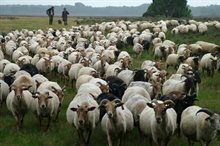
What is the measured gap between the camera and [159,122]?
11234mm

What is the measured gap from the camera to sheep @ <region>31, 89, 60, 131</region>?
13453mm

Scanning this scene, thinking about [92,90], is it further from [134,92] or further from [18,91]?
[18,91]

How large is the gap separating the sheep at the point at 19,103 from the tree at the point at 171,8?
5433cm

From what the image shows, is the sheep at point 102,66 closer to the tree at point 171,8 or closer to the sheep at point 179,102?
the sheep at point 179,102

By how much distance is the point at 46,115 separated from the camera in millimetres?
13969

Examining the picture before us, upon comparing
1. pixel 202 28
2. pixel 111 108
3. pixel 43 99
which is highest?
pixel 202 28

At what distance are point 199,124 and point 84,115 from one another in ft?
10.6

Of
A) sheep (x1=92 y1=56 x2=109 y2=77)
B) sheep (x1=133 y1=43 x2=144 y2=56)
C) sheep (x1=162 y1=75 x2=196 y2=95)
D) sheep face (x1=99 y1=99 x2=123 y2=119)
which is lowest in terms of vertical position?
sheep (x1=133 y1=43 x2=144 y2=56)

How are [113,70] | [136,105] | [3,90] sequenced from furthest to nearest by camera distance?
[113,70]
[3,90]
[136,105]

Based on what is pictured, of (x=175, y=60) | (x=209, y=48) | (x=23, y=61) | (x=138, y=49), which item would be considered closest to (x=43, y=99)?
(x=23, y=61)

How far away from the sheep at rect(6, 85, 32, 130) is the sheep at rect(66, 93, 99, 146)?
6.62 ft

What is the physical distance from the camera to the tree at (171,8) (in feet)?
218

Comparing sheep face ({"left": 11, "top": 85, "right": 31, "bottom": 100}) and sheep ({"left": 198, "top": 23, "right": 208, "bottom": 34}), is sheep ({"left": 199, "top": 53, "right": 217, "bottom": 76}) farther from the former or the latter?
sheep ({"left": 198, "top": 23, "right": 208, "bottom": 34})

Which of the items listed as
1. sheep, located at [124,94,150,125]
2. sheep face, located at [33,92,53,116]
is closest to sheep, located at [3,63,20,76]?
sheep face, located at [33,92,53,116]
